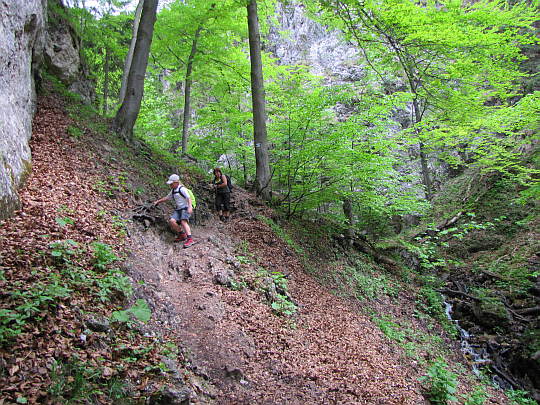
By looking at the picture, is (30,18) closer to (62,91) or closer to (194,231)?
(62,91)

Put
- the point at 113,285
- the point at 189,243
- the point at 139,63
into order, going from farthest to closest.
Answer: the point at 139,63, the point at 189,243, the point at 113,285

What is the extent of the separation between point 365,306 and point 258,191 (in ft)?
15.7

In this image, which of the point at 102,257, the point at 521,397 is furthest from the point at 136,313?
the point at 521,397

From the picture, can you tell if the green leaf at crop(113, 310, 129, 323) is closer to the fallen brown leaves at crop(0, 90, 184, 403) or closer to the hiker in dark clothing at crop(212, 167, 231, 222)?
the fallen brown leaves at crop(0, 90, 184, 403)

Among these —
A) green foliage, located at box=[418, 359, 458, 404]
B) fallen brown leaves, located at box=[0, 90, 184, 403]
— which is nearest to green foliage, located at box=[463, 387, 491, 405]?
green foliage, located at box=[418, 359, 458, 404]

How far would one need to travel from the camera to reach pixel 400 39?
14.5ft

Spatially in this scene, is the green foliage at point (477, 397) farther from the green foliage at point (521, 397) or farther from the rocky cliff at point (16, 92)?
the rocky cliff at point (16, 92)

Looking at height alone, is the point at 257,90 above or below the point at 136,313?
above

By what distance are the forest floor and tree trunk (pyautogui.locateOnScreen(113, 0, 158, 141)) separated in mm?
1218

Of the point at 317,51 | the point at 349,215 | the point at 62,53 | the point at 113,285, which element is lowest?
the point at 113,285

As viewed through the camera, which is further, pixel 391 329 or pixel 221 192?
pixel 221 192

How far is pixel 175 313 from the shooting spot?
4.18 metres

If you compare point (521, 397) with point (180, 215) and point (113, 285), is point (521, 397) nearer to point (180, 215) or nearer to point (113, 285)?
point (180, 215)

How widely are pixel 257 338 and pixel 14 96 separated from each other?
536 cm
